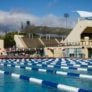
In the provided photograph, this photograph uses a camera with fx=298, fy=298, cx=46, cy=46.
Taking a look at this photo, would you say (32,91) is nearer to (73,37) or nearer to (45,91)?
(45,91)

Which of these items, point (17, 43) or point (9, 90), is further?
point (17, 43)

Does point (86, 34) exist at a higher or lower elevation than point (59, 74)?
higher

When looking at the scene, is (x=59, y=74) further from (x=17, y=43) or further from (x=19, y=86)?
(x=17, y=43)

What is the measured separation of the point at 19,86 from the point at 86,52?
73.9 feet

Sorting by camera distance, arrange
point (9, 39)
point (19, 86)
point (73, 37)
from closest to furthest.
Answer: point (19, 86), point (73, 37), point (9, 39)

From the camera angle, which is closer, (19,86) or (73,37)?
(19,86)

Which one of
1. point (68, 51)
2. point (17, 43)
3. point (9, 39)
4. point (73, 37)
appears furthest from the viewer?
point (9, 39)

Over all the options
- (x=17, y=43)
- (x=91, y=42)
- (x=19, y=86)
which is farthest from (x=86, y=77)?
(x=17, y=43)

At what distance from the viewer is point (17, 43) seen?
5738 centimetres

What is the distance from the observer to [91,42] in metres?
32.2

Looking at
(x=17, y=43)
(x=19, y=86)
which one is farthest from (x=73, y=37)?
(x=19, y=86)

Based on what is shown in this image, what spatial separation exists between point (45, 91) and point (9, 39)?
56.1 metres

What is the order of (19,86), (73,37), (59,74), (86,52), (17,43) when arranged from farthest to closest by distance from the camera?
(17,43)
(73,37)
(86,52)
(59,74)
(19,86)

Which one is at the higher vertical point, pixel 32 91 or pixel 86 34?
pixel 86 34
